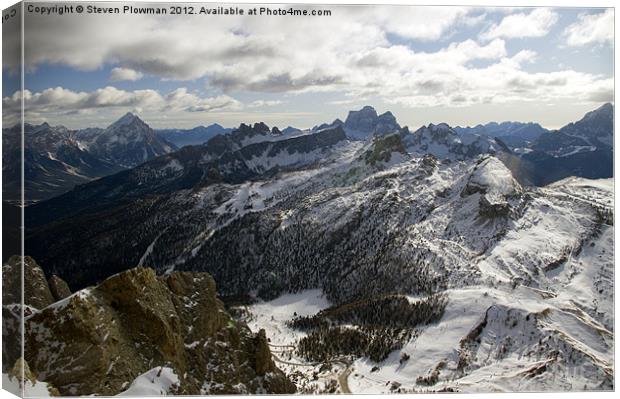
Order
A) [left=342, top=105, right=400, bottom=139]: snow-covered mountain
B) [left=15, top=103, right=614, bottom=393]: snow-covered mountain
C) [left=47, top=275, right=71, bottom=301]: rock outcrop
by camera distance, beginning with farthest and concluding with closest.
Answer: [left=342, top=105, right=400, bottom=139]: snow-covered mountain < [left=15, top=103, right=614, bottom=393]: snow-covered mountain < [left=47, top=275, right=71, bottom=301]: rock outcrop

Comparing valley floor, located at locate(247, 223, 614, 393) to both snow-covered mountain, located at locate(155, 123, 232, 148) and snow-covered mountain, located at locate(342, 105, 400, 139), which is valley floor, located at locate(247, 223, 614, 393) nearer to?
snow-covered mountain, located at locate(342, 105, 400, 139)

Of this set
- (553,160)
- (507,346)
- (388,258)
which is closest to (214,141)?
(388,258)

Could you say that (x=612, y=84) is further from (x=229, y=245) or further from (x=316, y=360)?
(x=229, y=245)

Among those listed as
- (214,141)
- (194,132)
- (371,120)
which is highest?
(371,120)

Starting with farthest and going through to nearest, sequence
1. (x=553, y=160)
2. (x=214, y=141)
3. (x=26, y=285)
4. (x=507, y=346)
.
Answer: (x=214, y=141) < (x=553, y=160) < (x=507, y=346) < (x=26, y=285)

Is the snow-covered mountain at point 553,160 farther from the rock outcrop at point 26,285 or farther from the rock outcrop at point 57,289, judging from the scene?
A: the rock outcrop at point 26,285

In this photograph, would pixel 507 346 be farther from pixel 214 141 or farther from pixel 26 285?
pixel 214 141

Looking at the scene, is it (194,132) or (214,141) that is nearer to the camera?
(194,132)

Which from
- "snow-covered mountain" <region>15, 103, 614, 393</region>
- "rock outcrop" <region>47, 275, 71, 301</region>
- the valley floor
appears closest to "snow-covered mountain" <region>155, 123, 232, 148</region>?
"snow-covered mountain" <region>15, 103, 614, 393</region>

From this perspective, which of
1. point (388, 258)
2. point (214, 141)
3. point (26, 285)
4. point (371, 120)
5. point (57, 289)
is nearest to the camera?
point (26, 285)
